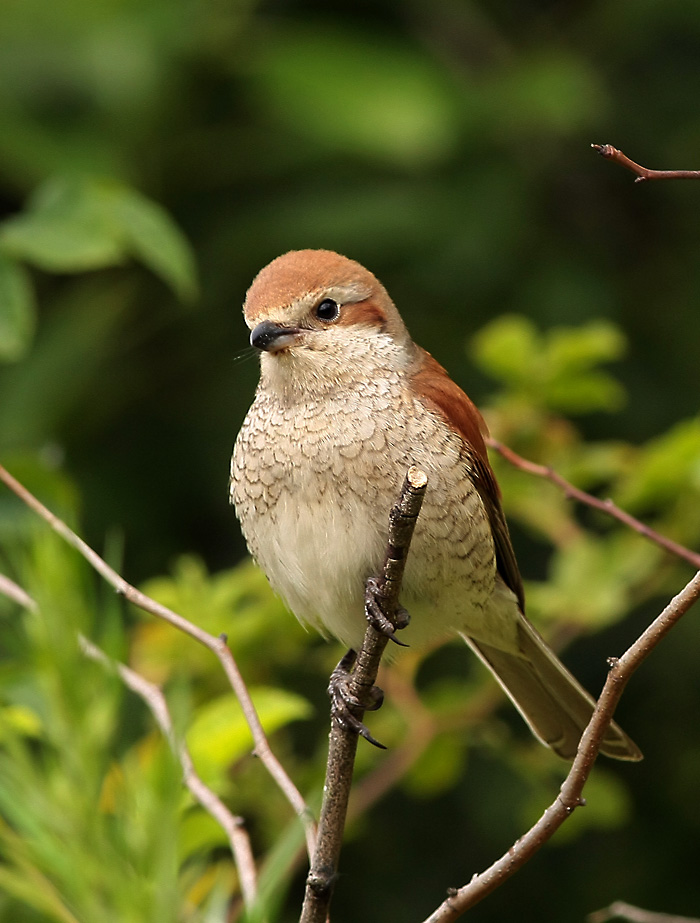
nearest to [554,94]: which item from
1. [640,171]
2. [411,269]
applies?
[411,269]

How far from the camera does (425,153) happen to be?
4367 mm

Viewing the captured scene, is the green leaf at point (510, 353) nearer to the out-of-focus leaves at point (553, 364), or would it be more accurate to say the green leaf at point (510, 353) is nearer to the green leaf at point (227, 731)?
the out-of-focus leaves at point (553, 364)

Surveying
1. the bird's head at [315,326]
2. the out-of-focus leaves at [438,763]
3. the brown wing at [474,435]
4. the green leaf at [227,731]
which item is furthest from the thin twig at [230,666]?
the out-of-focus leaves at [438,763]

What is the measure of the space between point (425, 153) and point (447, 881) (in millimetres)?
2589

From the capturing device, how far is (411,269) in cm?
463

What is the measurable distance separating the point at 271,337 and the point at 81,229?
56cm

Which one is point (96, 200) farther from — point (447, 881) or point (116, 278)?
point (447, 881)

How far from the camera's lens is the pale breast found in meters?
2.55

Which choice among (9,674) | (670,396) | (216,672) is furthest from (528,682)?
(670,396)

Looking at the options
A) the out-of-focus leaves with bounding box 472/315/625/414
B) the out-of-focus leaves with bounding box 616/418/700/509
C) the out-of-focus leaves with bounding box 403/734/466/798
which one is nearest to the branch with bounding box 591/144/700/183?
the out-of-focus leaves with bounding box 616/418/700/509

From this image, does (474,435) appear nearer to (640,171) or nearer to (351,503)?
(351,503)

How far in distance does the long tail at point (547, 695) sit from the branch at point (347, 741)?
1.07 meters

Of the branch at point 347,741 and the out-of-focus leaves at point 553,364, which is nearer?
the branch at point 347,741

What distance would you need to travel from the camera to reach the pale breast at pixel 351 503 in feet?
8.38
